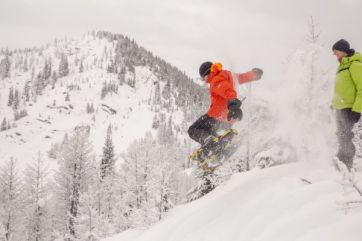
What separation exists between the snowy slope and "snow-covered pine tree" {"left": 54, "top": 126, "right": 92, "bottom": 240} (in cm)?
2778

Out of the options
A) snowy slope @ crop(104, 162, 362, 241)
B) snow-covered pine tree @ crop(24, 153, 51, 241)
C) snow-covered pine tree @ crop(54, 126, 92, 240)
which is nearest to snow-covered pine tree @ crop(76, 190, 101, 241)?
snow-covered pine tree @ crop(54, 126, 92, 240)

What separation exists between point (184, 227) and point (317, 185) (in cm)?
256

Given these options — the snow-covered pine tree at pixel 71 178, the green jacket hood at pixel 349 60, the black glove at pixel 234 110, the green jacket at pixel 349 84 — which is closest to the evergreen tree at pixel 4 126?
the snow-covered pine tree at pixel 71 178

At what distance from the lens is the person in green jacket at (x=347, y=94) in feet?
18.7

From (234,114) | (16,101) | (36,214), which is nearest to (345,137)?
(234,114)

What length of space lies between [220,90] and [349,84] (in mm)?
2125

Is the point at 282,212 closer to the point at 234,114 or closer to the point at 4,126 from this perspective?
the point at 234,114

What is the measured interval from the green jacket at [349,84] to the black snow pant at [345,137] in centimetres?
14

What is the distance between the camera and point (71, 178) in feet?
113

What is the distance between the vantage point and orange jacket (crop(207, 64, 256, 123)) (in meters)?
7.07

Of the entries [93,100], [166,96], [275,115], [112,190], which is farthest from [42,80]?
[275,115]

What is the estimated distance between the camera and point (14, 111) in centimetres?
16300

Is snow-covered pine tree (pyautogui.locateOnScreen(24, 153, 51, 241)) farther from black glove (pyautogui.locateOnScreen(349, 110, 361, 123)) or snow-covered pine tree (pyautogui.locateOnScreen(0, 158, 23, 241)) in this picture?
black glove (pyautogui.locateOnScreen(349, 110, 361, 123))

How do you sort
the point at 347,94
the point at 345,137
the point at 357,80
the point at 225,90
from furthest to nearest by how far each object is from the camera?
the point at 225,90, the point at 345,137, the point at 347,94, the point at 357,80
